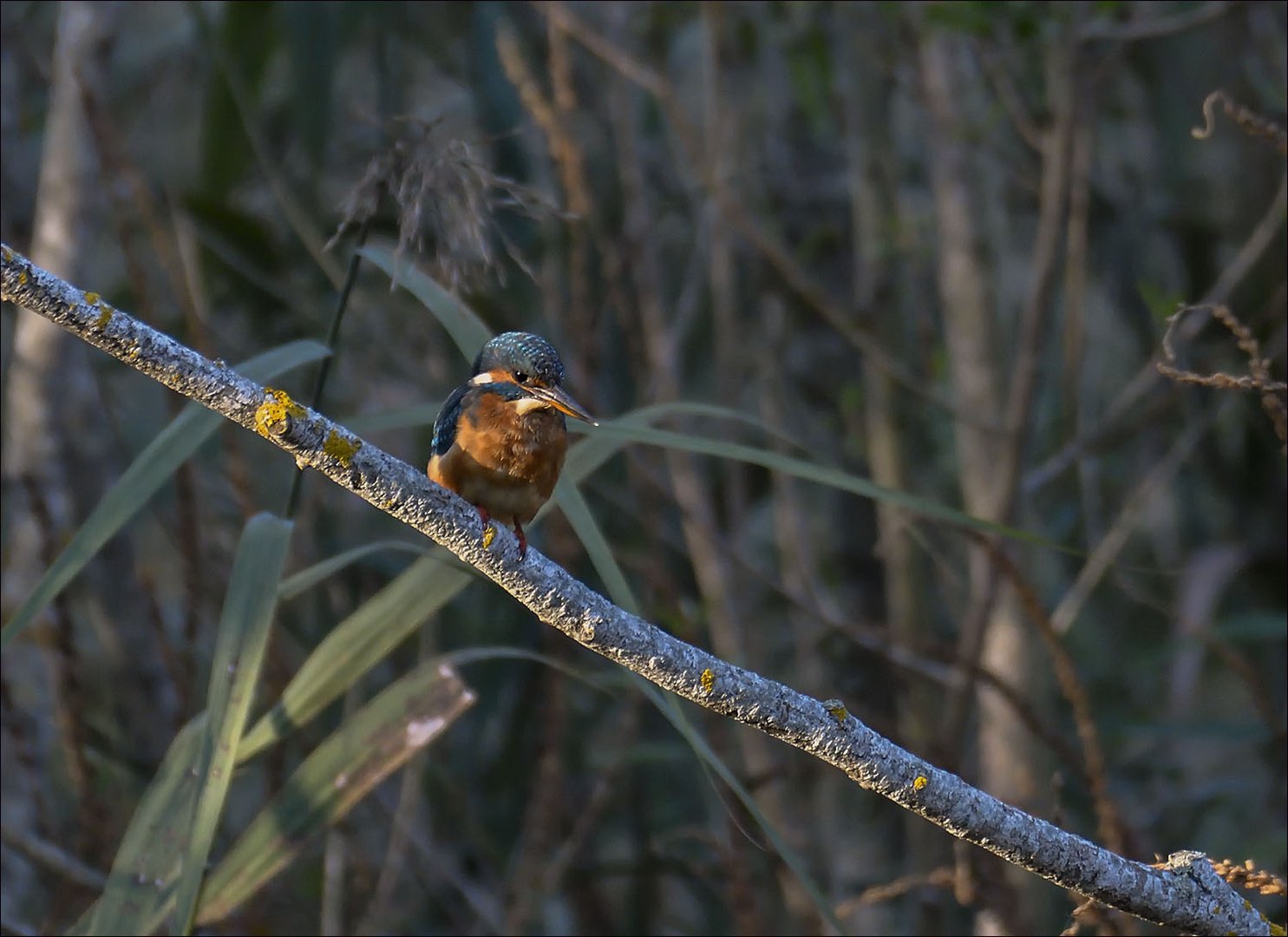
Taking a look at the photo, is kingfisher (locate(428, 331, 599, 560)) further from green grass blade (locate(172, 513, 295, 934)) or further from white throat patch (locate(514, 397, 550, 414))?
green grass blade (locate(172, 513, 295, 934))

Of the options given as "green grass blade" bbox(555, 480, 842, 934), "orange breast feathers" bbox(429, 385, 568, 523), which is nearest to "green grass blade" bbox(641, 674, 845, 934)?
"green grass blade" bbox(555, 480, 842, 934)

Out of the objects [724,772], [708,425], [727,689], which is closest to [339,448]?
[727,689]

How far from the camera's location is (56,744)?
13.2 ft

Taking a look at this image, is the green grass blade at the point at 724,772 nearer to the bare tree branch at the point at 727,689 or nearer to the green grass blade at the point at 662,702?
the green grass blade at the point at 662,702

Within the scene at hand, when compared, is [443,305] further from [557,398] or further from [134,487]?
[134,487]

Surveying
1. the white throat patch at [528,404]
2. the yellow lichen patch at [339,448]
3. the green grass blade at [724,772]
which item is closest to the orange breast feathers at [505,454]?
the white throat patch at [528,404]

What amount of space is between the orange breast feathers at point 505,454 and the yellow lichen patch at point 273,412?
755 mm

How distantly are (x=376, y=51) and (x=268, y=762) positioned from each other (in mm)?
1945

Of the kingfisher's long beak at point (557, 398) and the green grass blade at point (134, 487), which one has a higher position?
the kingfisher's long beak at point (557, 398)

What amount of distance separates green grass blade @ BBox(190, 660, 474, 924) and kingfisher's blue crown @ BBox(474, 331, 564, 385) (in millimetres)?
501

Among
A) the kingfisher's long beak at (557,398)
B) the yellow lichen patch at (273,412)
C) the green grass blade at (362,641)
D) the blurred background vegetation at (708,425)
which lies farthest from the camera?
the blurred background vegetation at (708,425)

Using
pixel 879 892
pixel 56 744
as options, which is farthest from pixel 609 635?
pixel 56 744

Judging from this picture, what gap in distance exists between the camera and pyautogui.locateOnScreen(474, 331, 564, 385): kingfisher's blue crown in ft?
6.76

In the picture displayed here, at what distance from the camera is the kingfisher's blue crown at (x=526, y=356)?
2.06m
